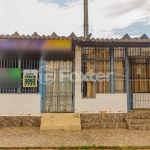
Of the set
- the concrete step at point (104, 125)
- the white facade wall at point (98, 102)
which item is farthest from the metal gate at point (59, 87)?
the concrete step at point (104, 125)

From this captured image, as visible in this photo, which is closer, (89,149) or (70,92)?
(89,149)

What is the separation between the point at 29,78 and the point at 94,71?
273 centimetres

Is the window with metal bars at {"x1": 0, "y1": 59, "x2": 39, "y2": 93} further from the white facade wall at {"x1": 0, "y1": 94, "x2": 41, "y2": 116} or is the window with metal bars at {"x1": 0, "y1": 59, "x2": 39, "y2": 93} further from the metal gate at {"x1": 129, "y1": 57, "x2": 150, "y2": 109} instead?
the metal gate at {"x1": 129, "y1": 57, "x2": 150, "y2": 109}

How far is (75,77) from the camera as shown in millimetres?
9320

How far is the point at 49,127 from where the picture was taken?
830 cm

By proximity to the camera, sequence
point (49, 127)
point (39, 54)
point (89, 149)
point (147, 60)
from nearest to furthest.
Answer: point (89, 149), point (49, 127), point (39, 54), point (147, 60)

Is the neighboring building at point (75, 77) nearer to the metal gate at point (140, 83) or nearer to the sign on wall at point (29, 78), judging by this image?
the sign on wall at point (29, 78)

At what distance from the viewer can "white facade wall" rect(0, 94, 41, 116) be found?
8961 mm

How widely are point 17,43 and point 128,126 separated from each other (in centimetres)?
545

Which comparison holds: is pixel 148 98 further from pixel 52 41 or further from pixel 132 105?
pixel 52 41

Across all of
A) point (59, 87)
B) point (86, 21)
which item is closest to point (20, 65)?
point (59, 87)

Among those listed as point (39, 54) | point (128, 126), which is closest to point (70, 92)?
point (39, 54)

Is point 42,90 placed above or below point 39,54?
Result: below

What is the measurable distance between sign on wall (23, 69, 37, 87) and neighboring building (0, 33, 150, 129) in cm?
9
